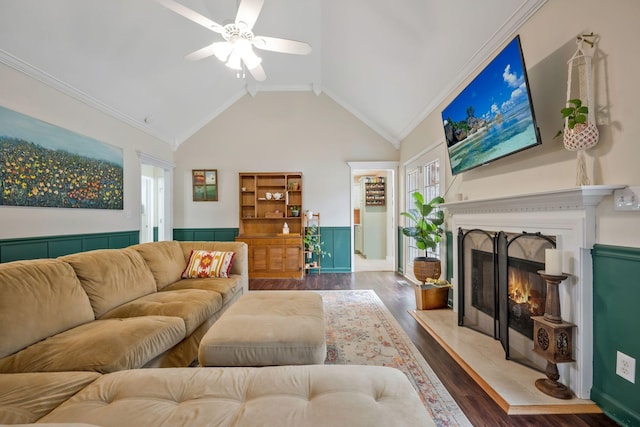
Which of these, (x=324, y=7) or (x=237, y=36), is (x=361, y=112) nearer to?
(x=324, y=7)

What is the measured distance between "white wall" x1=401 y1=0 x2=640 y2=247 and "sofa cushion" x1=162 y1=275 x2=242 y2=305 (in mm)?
2722

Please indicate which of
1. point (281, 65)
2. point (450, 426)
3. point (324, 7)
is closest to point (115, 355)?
point (450, 426)

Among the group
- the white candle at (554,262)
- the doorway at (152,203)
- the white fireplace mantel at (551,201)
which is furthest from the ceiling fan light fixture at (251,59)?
the doorway at (152,203)

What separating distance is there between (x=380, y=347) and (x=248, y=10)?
2.99 meters

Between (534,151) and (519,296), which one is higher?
(534,151)

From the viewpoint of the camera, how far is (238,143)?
5.67 m

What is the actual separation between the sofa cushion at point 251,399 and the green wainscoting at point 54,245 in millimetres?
2502

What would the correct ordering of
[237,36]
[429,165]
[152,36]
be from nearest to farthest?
[237,36] → [152,36] → [429,165]

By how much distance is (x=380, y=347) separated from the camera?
2361mm

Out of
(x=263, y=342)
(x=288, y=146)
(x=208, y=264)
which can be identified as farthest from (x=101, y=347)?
(x=288, y=146)

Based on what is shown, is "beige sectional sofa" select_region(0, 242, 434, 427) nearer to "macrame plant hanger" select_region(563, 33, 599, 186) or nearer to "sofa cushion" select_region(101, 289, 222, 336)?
"sofa cushion" select_region(101, 289, 222, 336)

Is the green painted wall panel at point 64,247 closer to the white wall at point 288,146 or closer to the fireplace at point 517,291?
the white wall at point 288,146

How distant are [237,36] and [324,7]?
167cm

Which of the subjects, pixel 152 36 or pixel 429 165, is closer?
pixel 152 36
